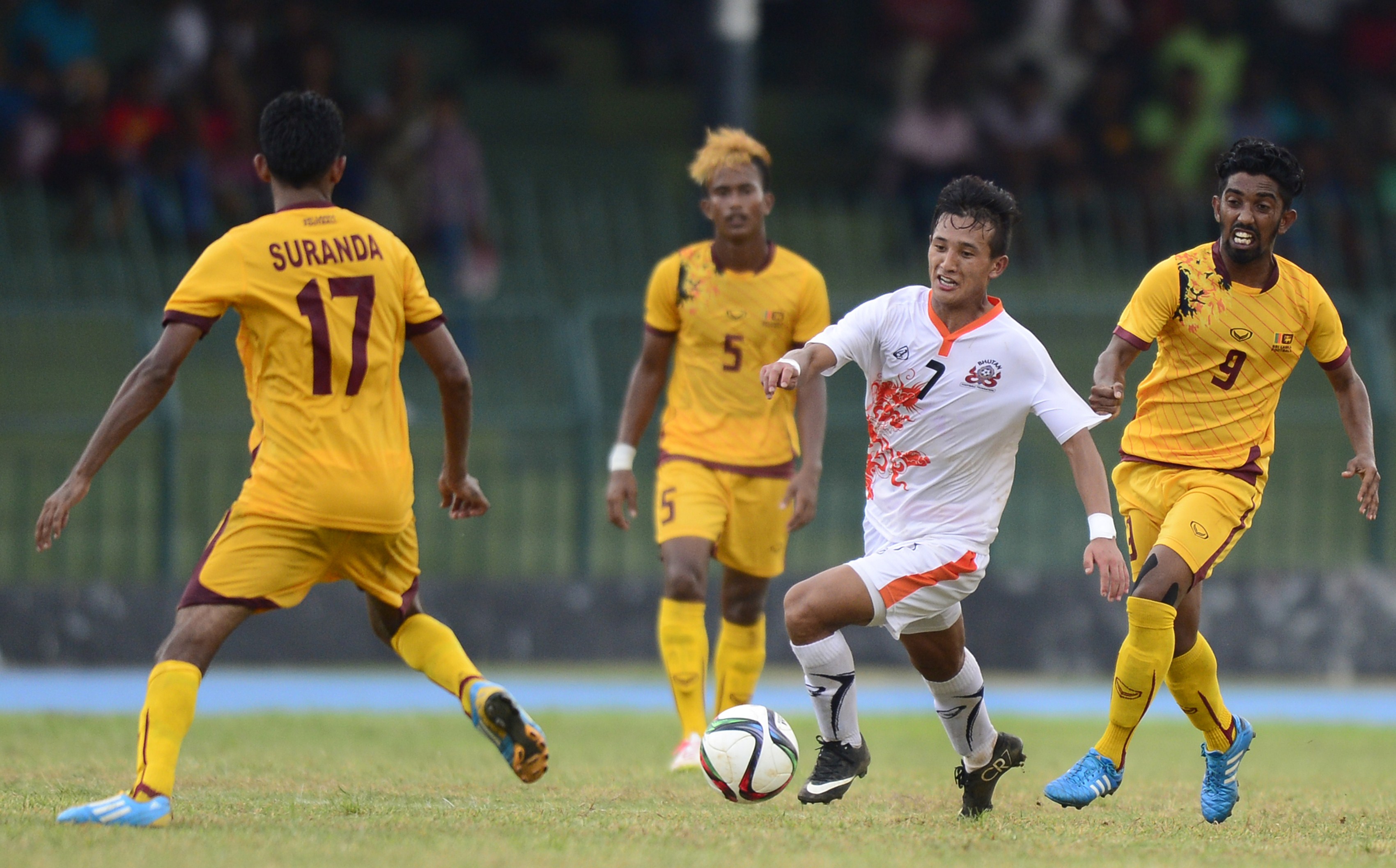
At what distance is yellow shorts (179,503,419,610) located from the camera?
18.6ft

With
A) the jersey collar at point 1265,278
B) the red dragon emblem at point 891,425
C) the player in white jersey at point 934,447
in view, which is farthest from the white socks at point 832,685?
the jersey collar at point 1265,278

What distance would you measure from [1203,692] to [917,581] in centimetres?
144

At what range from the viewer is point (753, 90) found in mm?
18500

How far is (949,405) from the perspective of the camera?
6.35 metres

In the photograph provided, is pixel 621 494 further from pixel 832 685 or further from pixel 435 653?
pixel 435 653

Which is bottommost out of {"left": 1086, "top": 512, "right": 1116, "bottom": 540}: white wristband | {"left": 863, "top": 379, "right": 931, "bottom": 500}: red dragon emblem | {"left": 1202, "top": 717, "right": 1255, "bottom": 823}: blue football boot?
{"left": 1202, "top": 717, "right": 1255, "bottom": 823}: blue football boot

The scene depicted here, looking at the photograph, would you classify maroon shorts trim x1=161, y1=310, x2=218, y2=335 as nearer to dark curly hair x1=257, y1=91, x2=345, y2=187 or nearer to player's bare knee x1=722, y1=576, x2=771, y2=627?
dark curly hair x1=257, y1=91, x2=345, y2=187

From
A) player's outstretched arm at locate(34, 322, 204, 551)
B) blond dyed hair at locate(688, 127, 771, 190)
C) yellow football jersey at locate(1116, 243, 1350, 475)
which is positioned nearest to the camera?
player's outstretched arm at locate(34, 322, 204, 551)

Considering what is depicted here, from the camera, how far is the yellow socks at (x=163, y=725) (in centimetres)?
548

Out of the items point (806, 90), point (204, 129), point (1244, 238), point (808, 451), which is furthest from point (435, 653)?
point (806, 90)

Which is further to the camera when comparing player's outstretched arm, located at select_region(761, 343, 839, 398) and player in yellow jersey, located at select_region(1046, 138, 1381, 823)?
player in yellow jersey, located at select_region(1046, 138, 1381, 823)

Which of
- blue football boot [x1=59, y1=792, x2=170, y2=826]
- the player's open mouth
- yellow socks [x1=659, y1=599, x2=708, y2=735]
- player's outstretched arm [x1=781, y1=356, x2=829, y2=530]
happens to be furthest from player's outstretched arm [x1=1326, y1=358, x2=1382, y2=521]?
Result: blue football boot [x1=59, y1=792, x2=170, y2=826]

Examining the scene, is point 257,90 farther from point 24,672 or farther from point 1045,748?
point 1045,748

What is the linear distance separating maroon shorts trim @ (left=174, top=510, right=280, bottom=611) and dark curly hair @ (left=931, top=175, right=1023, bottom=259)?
2579mm
